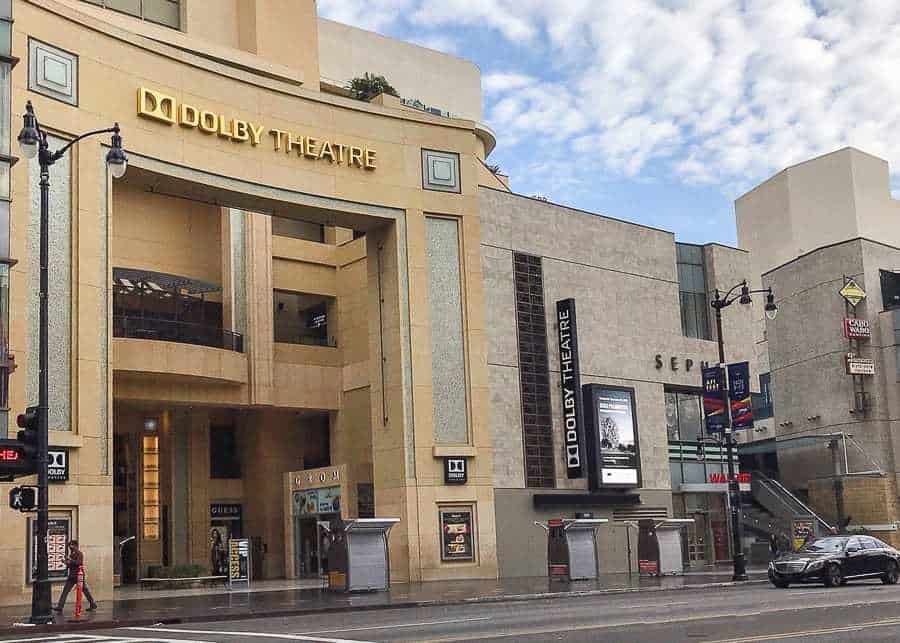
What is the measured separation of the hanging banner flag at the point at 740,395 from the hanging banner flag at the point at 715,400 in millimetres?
369

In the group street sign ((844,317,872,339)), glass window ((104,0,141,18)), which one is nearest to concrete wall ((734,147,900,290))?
street sign ((844,317,872,339))

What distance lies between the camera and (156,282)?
134 feet

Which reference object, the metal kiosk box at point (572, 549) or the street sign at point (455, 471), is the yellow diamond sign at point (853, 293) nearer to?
the metal kiosk box at point (572, 549)

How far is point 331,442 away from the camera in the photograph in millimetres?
45469

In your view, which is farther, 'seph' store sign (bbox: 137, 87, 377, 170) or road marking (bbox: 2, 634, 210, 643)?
'seph' store sign (bbox: 137, 87, 377, 170)

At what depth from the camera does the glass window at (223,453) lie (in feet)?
156

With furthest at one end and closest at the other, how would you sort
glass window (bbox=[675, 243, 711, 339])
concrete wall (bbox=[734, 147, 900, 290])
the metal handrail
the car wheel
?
concrete wall (bbox=[734, 147, 900, 290]) < the metal handrail < glass window (bbox=[675, 243, 711, 339]) < the car wheel

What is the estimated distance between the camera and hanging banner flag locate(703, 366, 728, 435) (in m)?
36.9

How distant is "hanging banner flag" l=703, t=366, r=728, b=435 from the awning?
1836 cm

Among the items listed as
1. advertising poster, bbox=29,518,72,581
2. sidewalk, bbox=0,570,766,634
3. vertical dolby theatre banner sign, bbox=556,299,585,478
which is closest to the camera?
sidewalk, bbox=0,570,766,634

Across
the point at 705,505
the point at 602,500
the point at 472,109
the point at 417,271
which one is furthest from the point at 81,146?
the point at 472,109

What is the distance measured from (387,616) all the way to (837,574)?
45.2 feet

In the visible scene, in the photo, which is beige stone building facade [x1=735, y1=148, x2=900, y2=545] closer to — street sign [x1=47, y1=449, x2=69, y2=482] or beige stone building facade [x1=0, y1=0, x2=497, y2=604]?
beige stone building facade [x1=0, y1=0, x2=497, y2=604]

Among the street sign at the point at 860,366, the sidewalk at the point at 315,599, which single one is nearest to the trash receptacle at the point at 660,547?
the sidewalk at the point at 315,599
